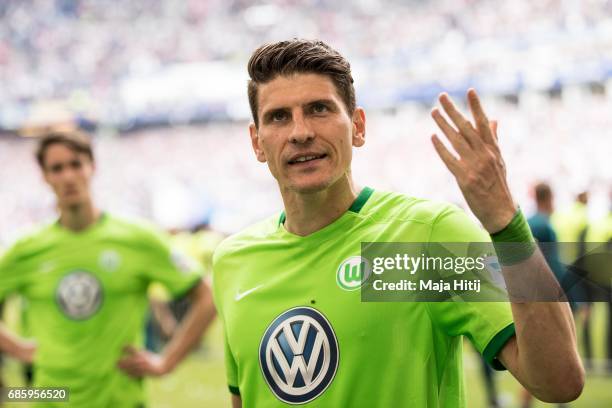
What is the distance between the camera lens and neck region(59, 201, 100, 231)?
13.7 ft

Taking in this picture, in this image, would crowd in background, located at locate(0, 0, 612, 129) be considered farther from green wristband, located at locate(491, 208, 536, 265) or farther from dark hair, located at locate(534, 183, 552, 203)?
green wristband, located at locate(491, 208, 536, 265)

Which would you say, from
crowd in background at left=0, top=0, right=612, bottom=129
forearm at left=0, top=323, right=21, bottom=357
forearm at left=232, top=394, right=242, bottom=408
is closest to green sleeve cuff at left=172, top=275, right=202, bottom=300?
forearm at left=0, top=323, right=21, bottom=357

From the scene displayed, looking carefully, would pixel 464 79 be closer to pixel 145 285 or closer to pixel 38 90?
pixel 38 90

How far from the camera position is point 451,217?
1941 mm

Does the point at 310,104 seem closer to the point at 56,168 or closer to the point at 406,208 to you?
the point at 406,208

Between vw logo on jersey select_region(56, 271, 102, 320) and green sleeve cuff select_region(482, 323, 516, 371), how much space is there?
8.78 feet

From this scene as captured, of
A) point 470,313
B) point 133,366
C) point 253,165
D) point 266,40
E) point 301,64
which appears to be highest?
point 266,40

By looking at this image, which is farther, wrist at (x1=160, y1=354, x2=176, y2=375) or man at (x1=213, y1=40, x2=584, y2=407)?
wrist at (x1=160, y1=354, x2=176, y2=375)

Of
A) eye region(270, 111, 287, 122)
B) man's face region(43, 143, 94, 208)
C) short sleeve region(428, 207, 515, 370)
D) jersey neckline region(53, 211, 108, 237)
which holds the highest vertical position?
man's face region(43, 143, 94, 208)

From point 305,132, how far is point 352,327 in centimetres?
52

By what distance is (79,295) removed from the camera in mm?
4051

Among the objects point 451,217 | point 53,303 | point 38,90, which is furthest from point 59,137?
point 38,90

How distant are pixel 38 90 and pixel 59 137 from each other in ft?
79.0

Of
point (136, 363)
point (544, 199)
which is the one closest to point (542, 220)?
point (544, 199)
